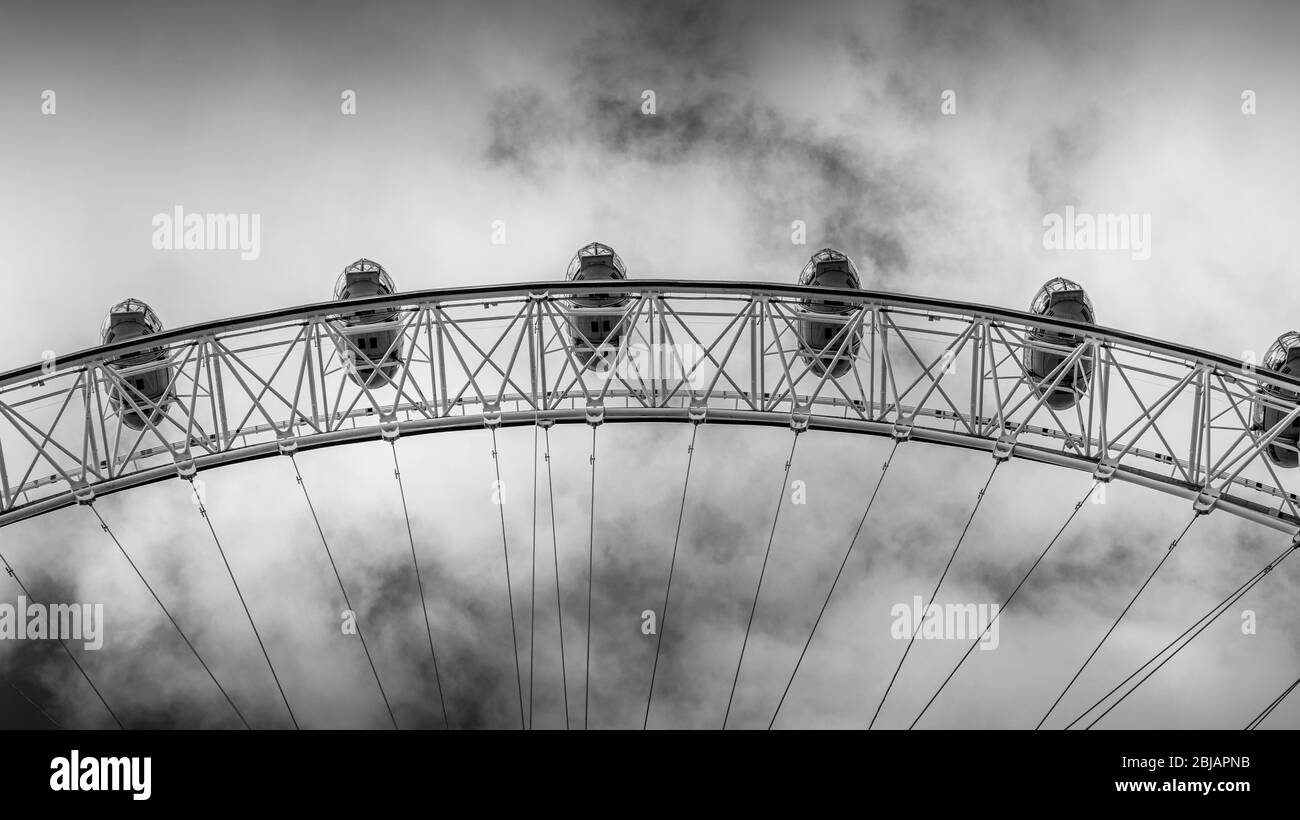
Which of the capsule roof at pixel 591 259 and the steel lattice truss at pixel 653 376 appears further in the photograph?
the capsule roof at pixel 591 259

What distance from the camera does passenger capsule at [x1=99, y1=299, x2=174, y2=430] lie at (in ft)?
86.6

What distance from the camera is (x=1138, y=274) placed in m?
40.9

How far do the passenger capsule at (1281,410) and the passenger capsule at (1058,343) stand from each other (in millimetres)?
3202

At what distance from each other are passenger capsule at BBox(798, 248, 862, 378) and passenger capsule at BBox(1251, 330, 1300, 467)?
7467 millimetres

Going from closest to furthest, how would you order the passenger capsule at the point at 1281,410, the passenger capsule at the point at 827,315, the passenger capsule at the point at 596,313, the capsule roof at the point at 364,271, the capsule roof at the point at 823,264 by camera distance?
the passenger capsule at the point at 596,313 → the passenger capsule at the point at 827,315 → the passenger capsule at the point at 1281,410 → the capsule roof at the point at 823,264 → the capsule roof at the point at 364,271

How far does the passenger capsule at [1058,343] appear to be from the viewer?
26489 millimetres

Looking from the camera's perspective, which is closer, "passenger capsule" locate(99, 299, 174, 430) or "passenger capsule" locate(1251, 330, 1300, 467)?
"passenger capsule" locate(99, 299, 174, 430)

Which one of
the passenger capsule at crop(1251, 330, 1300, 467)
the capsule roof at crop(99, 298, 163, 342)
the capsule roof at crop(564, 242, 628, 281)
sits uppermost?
the capsule roof at crop(564, 242, 628, 281)

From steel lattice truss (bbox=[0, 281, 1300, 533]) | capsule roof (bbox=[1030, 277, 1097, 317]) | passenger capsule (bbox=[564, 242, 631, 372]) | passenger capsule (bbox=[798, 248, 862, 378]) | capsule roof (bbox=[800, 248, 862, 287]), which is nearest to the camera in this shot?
steel lattice truss (bbox=[0, 281, 1300, 533])

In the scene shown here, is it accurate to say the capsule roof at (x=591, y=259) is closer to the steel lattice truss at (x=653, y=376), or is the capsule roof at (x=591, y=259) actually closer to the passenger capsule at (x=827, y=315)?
the steel lattice truss at (x=653, y=376)

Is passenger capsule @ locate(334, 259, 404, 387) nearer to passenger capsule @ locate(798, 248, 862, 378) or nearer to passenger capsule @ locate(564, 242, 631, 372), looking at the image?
passenger capsule @ locate(564, 242, 631, 372)

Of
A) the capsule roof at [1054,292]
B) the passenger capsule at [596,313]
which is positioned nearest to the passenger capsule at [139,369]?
the passenger capsule at [596,313]

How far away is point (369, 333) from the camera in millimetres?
26609

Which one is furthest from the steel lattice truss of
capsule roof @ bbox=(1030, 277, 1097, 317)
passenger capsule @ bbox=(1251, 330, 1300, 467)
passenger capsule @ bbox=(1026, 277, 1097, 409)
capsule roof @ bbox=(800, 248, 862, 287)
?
capsule roof @ bbox=(1030, 277, 1097, 317)
